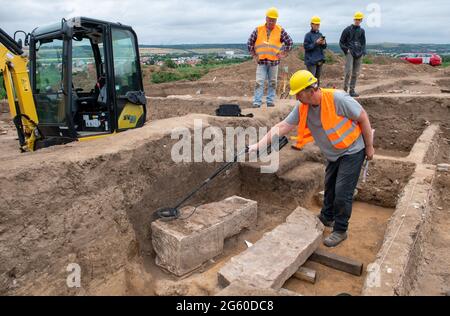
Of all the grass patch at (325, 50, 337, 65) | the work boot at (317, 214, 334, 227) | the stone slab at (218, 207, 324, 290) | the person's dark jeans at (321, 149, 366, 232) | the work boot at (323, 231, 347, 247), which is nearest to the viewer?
the stone slab at (218, 207, 324, 290)

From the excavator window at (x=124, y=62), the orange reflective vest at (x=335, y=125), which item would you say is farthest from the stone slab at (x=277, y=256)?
the excavator window at (x=124, y=62)

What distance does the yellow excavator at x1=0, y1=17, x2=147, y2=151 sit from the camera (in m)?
5.15

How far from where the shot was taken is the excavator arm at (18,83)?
5.42 meters

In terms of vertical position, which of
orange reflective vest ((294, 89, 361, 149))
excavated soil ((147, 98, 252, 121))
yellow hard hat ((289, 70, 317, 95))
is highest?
yellow hard hat ((289, 70, 317, 95))

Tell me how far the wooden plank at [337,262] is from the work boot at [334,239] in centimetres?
21

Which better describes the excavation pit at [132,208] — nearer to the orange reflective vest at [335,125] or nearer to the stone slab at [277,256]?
the stone slab at [277,256]

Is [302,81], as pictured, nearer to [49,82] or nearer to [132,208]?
[132,208]

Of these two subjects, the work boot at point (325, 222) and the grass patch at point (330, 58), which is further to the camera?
the grass patch at point (330, 58)

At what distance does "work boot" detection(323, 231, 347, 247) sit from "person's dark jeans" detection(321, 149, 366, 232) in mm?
55

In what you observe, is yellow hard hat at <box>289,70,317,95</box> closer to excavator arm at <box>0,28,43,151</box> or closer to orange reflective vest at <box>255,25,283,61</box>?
orange reflective vest at <box>255,25,283,61</box>

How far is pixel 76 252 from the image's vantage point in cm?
363

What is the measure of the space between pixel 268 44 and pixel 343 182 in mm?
4146

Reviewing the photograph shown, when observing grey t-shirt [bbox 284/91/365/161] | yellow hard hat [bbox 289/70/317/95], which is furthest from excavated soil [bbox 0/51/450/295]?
yellow hard hat [bbox 289/70/317/95]
